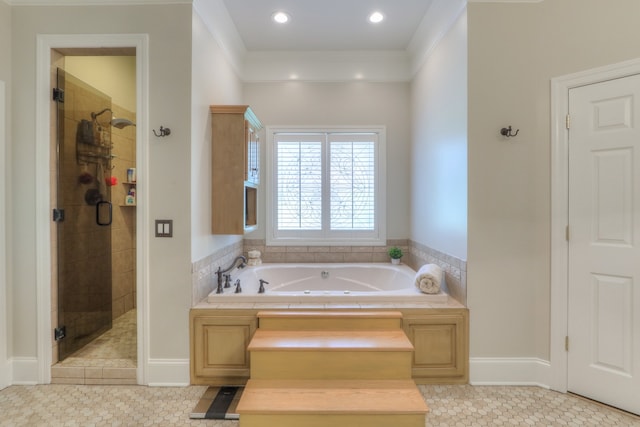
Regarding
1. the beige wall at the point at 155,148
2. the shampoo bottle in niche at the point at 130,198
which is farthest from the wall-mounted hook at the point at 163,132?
the shampoo bottle in niche at the point at 130,198

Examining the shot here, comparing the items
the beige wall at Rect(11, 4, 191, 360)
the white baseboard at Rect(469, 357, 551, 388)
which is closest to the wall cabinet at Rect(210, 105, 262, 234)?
the beige wall at Rect(11, 4, 191, 360)

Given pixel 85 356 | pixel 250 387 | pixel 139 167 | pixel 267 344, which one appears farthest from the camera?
pixel 85 356

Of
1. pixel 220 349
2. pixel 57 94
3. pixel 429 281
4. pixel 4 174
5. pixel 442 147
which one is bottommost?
pixel 220 349

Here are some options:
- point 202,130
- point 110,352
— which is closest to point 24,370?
point 110,352

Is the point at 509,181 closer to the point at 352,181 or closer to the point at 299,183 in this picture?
the point at 352,181

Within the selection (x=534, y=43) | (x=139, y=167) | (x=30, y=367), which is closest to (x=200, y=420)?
(x=30, y=367)

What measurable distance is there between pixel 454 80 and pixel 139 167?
2.37m

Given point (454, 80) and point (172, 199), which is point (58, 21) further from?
point (454, 80)

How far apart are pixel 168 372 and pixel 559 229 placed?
2824mm

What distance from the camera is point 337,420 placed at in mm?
1655

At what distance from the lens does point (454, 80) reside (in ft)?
8.05

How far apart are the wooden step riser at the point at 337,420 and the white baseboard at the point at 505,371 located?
82 cm

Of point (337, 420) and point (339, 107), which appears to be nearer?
point (337, 420)

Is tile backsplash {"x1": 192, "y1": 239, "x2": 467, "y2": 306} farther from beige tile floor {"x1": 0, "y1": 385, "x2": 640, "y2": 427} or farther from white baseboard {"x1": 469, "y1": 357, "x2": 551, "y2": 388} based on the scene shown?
beige tile floor {"x1": 0, "y1": 385, "x2": 640, "y2": 427}
